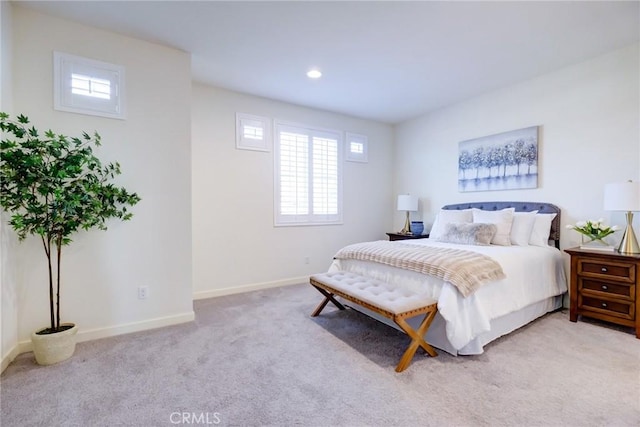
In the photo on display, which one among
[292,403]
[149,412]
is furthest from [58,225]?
[292,403]

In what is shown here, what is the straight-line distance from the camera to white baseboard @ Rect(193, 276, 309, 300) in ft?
11.9

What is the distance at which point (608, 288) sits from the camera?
261 cm

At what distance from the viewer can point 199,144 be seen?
11.8 feet

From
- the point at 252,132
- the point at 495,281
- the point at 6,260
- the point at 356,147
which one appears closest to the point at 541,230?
the point at 495,281

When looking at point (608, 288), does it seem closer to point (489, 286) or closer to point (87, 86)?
point (489, 286)

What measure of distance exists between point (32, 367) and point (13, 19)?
2602mm

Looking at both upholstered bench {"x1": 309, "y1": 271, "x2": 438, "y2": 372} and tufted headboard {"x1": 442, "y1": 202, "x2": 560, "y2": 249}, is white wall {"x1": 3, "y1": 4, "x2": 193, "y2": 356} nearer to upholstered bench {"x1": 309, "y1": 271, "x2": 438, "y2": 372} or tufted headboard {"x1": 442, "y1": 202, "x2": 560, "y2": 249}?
upholstered bench {"x1": 309, "y1": 271, "x2": 438, "y2": 372}

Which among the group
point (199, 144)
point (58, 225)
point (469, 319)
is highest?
point (199, 144)

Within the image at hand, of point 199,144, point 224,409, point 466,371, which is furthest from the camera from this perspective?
point 199,144

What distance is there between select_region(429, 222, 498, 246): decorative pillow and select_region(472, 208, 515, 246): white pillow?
0.07 metres

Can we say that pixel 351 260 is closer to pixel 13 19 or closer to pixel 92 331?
pixel 92 331

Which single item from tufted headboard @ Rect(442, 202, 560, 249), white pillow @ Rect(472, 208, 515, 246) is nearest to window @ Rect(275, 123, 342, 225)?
tufted headboard @ Rect(442, 202, 560, 249)
